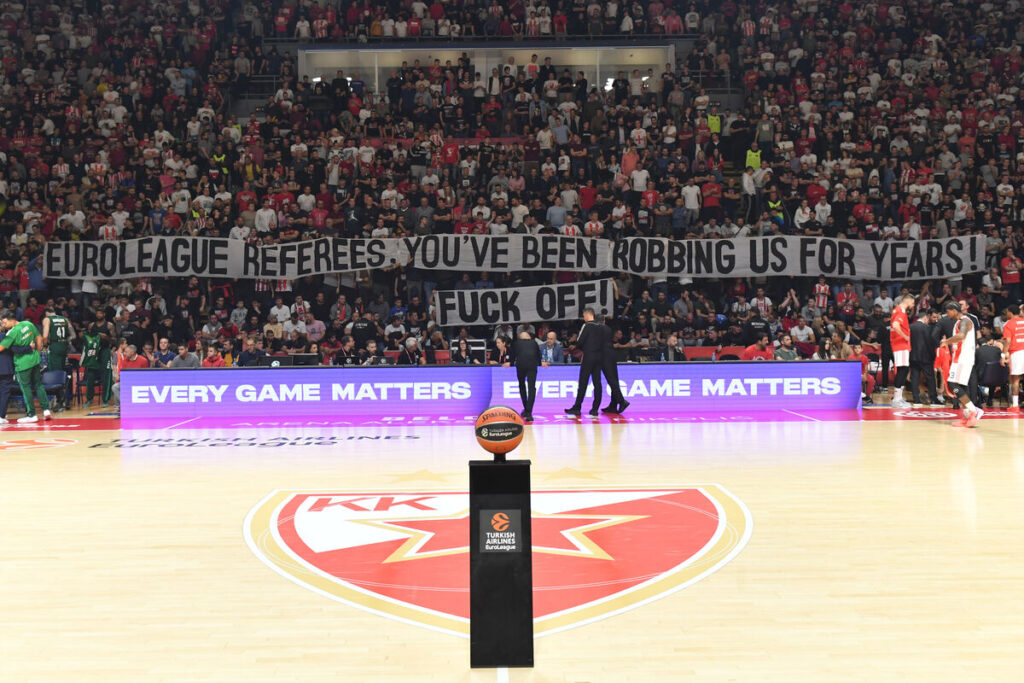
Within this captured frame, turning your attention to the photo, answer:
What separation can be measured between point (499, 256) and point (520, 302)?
119cm

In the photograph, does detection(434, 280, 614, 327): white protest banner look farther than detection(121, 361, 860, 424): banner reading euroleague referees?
Yes

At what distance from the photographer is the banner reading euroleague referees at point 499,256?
20062 mm

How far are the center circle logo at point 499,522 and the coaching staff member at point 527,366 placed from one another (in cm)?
1017

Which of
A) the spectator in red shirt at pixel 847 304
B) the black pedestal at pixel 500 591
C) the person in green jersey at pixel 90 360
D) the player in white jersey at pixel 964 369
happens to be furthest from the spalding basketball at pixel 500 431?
the spectator in red shirt at pixel 847 304

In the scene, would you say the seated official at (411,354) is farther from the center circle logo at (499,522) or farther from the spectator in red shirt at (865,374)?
the center circle logo at (499,522)

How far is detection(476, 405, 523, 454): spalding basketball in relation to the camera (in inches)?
178

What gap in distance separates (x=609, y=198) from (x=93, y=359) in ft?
39.9

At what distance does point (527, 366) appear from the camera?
14828 millimetres

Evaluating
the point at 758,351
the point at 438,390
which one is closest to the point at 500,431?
the point at 438,390

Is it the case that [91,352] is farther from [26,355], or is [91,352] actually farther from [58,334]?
[26,355]

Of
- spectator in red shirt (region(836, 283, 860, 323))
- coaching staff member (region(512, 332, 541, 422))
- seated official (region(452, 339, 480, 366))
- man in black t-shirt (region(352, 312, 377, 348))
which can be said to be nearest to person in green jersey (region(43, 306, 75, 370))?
man in black t-shirt (region(352, 312, 377, 348))

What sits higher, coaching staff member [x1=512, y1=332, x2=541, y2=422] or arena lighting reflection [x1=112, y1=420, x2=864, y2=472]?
coaching staff member [x1=512, y1=332, x2=541, y2=422]

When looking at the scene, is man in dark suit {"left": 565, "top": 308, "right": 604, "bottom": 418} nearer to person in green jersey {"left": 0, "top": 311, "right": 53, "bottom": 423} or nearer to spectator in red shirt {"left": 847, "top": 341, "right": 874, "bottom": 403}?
spectator in red shirt {"left": 847, "top": 341, "right": 874, "bottom": 403}

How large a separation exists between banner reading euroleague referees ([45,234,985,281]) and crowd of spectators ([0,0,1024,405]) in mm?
470
